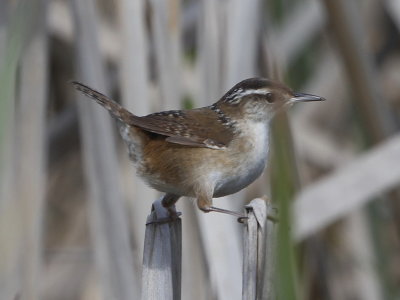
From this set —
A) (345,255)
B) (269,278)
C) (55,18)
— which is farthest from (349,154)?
(269,278)

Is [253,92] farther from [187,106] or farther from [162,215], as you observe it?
[162,215]

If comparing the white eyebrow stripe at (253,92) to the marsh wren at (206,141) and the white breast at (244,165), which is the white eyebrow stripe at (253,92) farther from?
the white breast at (244,165)

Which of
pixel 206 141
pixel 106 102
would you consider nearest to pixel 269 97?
pixel 206 141

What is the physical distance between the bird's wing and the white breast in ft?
0.17

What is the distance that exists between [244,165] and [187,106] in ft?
1.14

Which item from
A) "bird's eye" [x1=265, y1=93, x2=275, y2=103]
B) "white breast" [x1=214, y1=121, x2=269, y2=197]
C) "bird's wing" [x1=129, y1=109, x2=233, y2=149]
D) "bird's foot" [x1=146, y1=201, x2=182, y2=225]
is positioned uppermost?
"bird's eye" [x1=265, y1=93, x2=275, y2=103]

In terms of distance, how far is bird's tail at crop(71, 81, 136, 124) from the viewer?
209 cm

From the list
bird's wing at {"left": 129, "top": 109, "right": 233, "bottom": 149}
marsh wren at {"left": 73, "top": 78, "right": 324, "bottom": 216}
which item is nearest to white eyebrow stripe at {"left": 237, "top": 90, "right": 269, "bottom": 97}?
marsh wren at {"left": 73, "top": 78, "right": 324, "bottom": 216}

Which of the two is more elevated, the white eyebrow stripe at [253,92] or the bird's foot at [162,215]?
the white eyebrow stripe at [253,92]

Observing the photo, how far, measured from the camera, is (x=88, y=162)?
234 cm

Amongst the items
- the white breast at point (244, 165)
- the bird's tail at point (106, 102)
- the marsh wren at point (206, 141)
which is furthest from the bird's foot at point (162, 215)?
the bird's tail at point (106, 102)

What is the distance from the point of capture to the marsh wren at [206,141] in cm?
207

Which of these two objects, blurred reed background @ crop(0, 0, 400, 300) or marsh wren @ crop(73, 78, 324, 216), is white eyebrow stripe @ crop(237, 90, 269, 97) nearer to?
marsh wren @ crop(73, 78, 324, 216)

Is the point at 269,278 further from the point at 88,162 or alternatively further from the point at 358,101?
the point at 358,101
